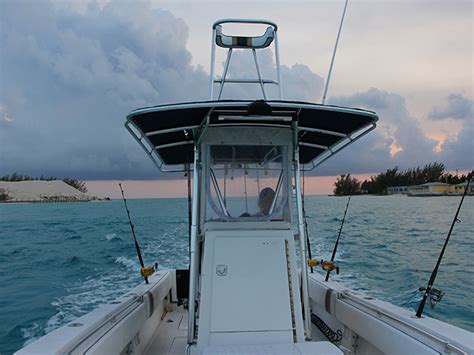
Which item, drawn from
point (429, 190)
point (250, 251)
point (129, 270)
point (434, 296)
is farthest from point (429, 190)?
point (250, 251)

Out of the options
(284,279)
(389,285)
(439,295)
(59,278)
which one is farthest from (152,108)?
(59,278)

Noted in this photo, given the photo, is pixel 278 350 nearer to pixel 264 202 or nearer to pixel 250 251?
pixel 250 251

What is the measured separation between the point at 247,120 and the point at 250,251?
1.09 metres

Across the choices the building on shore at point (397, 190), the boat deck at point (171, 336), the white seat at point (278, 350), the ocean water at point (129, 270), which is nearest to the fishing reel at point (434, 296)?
the white seat at point (278, 350)

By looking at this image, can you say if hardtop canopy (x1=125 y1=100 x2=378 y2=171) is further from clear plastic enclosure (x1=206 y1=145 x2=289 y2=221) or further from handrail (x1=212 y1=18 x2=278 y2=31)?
handrail (x1=212 y1=18 x2=278 y2=31)

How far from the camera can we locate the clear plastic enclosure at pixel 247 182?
3.59m

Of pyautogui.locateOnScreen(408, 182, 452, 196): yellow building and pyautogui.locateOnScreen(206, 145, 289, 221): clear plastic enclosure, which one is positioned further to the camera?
pyautogui.locateOnScreen(408, 182, 452, 196): yellow building

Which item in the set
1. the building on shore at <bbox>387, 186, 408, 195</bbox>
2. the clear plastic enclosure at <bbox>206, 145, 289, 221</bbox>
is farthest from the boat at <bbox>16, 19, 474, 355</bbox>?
the building on shore at <bbox>387, 186, 408, 195</bbox>

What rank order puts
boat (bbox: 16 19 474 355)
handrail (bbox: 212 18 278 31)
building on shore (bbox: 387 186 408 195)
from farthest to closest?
building on shore (bbox: 387 186 408 195) < handrail (bbox: 212 18 278 31) < boat (bbox: 16 19 474 355)

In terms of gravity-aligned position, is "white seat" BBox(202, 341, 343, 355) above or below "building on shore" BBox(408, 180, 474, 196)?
below

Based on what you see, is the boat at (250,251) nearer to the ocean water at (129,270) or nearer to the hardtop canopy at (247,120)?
the hardtop canopy at (247,120)

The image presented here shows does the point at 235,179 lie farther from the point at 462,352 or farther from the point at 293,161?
the point at 462,352

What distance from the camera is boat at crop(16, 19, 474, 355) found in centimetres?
293

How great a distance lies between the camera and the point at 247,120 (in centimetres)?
350
